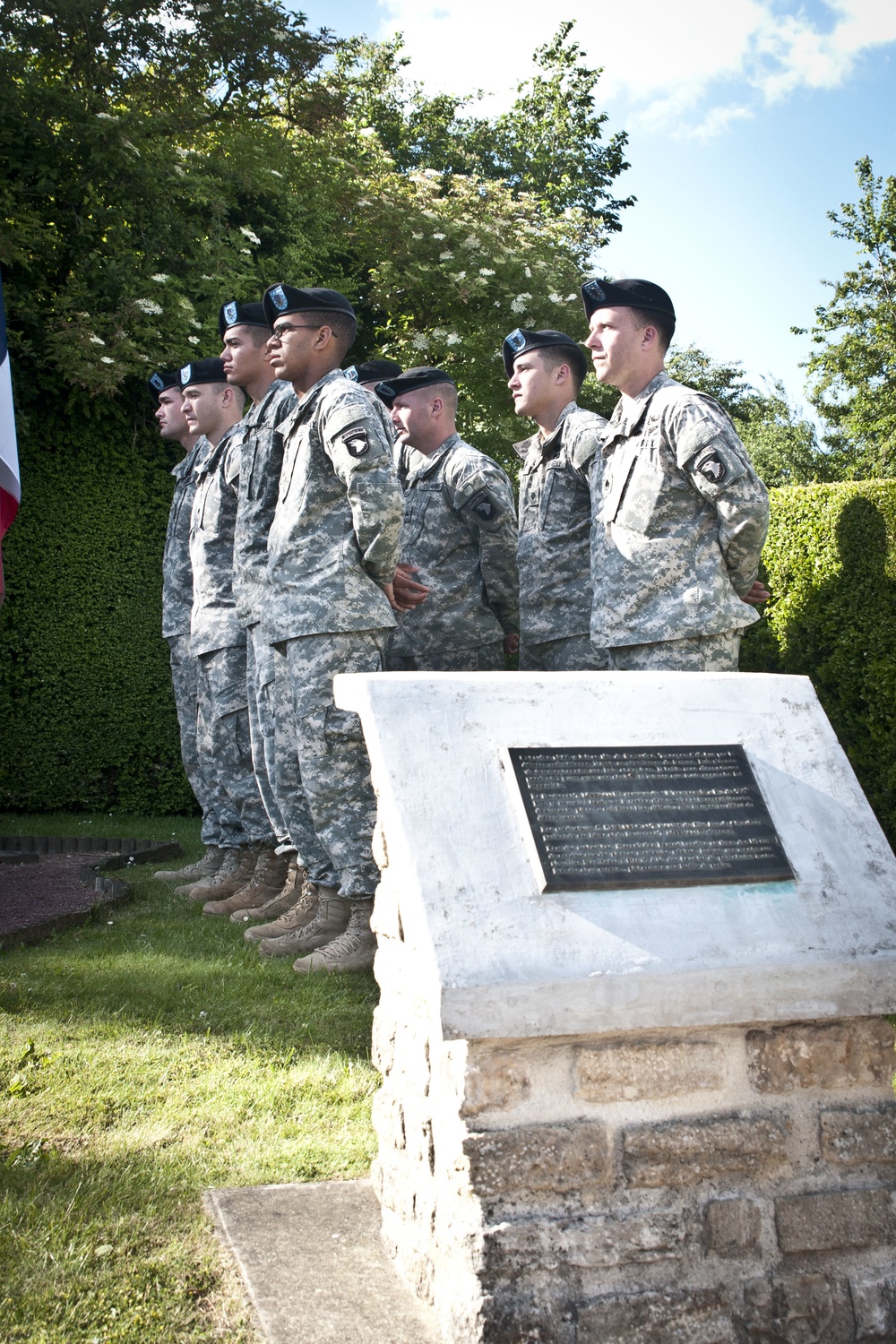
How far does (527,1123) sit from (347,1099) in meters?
1.24

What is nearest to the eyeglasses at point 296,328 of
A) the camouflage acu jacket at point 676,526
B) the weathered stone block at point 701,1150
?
the camouflage acu jacket at point 676,526

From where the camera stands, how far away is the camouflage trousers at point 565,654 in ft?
16.6

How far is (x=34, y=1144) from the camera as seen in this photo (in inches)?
111

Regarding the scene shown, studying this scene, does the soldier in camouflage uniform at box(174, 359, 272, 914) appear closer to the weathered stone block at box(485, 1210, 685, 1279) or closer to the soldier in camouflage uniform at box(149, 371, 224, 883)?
the soldier in camouflage uniform at box(149, 371, 224, 883)

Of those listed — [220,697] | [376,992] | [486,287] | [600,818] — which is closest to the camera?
[600,818]

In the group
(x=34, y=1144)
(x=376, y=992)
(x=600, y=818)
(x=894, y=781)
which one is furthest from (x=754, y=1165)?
(x=894, y=781)

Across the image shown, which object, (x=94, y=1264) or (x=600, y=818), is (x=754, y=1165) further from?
(x=94, y=1264)

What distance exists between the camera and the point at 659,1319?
203 cm

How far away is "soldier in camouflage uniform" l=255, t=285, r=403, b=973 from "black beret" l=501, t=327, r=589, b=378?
3.74ft

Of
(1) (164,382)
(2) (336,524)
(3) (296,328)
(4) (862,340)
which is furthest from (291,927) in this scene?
(4) (862,340)

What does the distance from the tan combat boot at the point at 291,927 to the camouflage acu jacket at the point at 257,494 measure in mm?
1270

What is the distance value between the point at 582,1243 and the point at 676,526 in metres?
2.51

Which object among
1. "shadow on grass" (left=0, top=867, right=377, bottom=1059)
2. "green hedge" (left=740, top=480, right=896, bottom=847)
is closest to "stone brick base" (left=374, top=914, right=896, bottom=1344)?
"shadow on grass" (left=0, top=867, right=377, bottom=1059)

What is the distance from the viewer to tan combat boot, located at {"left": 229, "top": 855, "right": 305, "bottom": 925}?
557cm
